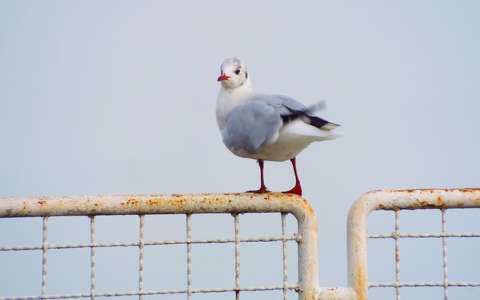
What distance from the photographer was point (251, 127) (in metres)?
3.09

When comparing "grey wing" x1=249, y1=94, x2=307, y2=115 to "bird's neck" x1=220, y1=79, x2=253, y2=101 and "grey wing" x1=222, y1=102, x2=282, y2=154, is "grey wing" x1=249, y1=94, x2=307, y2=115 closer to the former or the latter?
"grey wing" x1=222, y1=102, x2=282, y2=154

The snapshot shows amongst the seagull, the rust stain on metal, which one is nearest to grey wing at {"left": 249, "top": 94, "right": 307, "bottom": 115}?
the seagull

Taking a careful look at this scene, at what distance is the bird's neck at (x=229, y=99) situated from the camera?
349cm

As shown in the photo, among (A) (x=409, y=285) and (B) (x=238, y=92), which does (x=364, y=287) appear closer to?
(A) (x=409, y=285)

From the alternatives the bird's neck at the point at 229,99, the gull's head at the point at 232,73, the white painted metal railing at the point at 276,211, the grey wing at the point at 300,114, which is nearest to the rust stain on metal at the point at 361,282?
the white painted metal railing at the point at 276,211

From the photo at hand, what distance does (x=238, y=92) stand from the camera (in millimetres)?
3578

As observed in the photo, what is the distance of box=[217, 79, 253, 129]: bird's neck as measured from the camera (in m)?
3.49

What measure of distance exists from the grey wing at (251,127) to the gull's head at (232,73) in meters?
0.36

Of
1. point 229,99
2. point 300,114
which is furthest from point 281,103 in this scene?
point 229,99

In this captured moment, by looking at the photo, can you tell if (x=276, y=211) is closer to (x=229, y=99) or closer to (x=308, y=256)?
(x=308, y=256)

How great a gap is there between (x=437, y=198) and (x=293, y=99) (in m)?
0.79

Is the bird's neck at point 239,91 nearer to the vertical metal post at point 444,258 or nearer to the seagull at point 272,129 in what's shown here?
the seagull at point 272,129

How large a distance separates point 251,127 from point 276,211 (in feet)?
1.93

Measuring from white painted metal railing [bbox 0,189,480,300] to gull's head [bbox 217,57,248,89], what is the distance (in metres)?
1.11
